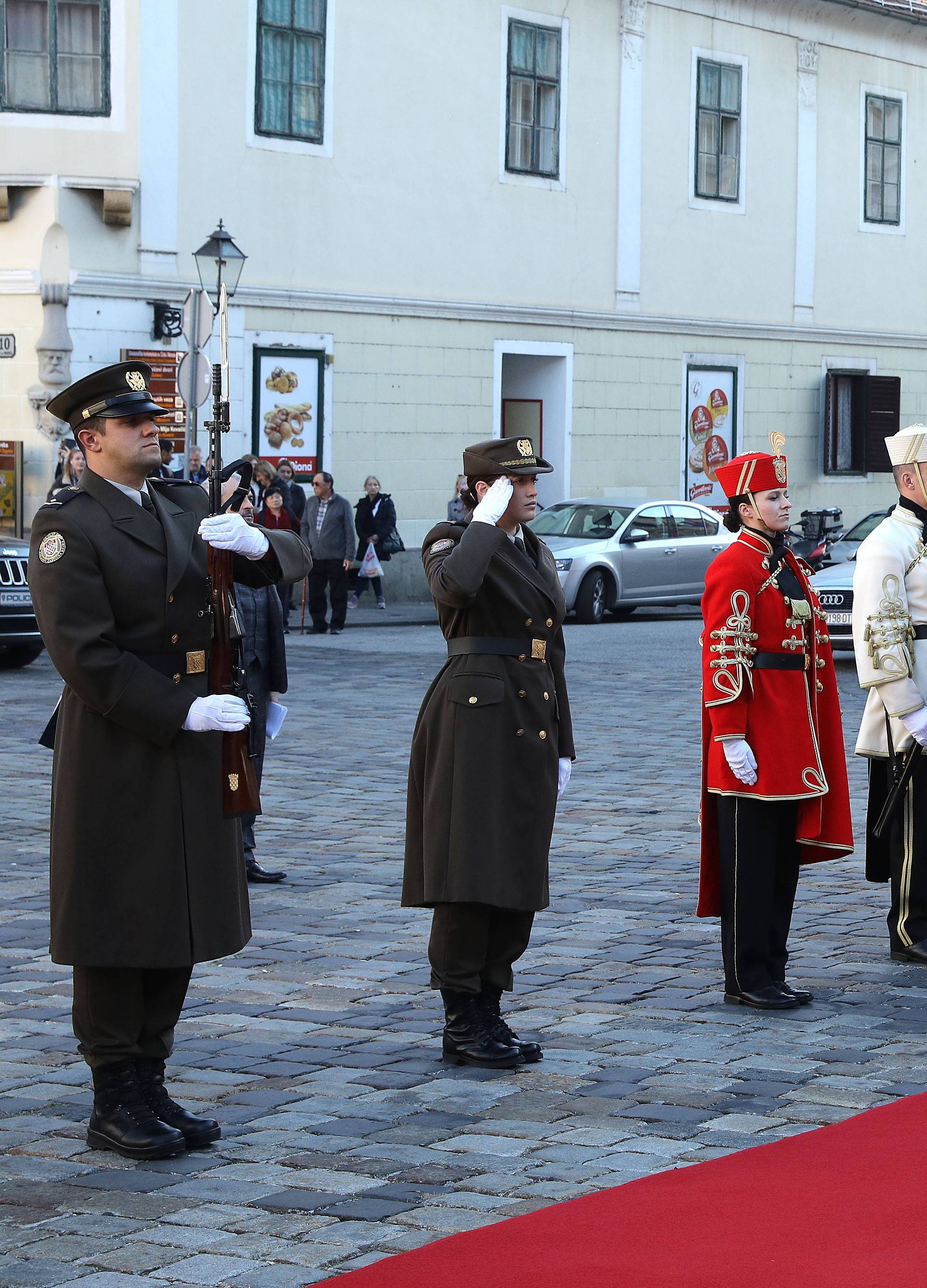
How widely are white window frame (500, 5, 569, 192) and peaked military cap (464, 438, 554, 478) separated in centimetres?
2217

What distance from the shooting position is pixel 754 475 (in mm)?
6988

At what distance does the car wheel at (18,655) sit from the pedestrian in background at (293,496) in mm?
4213

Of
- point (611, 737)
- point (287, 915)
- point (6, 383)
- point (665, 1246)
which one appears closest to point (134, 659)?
point (665, 1246)

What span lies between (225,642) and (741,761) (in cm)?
215

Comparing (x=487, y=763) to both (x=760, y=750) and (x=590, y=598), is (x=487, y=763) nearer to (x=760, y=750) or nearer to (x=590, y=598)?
(x=760, y=750)

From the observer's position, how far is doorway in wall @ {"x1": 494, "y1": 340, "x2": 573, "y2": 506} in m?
29.4

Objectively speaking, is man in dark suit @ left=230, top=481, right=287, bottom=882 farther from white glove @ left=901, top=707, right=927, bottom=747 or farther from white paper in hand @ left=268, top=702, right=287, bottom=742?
white glove @ left=901, top=707, right=927, bottom=747

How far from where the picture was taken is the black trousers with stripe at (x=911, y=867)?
299 inches

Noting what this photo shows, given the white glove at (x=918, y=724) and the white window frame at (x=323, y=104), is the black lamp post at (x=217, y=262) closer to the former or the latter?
the white window frame at (x=323, y=104)

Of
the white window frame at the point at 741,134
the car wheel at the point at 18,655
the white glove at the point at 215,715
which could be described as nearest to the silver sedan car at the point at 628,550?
the white window frame at the point at 741,134

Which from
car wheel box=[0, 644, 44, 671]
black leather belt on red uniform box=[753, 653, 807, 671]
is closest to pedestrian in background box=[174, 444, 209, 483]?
car wheel box=[0, 644, 44, 671]

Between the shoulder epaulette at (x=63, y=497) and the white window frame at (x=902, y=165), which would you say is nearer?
the shoulder epaulette at (x=63, y=497)

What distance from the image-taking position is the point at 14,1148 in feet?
17.4

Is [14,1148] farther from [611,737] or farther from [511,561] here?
[611,737]
